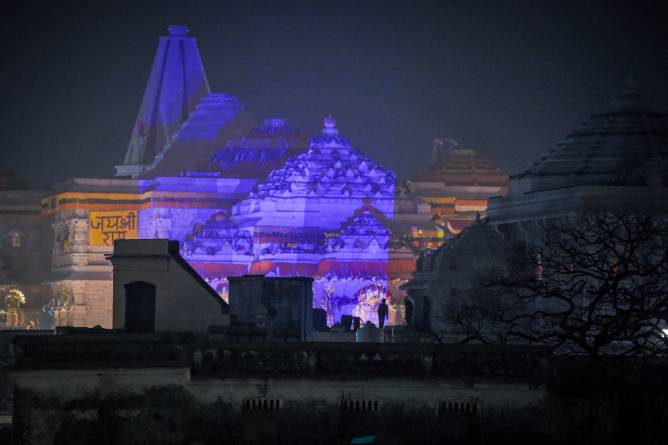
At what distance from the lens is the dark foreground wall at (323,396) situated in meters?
40.4

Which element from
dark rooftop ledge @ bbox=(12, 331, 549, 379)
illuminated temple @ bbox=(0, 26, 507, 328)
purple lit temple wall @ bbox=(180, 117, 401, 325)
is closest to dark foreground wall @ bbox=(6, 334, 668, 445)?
dark rooftop ledge @ bbox=(12, 331, 549, 379)

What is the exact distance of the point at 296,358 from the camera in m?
41.3

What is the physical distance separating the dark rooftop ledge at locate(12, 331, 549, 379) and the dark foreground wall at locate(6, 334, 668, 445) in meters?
0.02

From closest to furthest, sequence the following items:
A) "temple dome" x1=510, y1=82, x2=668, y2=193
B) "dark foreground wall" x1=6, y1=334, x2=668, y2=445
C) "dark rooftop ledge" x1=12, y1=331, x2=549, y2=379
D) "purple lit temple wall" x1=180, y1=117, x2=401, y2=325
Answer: "dark foreground wall" x1=6, y1=334, x2=668, y2=445, "dark rooftop ledge" x1=12, y1=331, x2=549, y2=379, "temple dome" x1=510, y1=82, x2=668, y2=193, "purple lit temple wall" x1=180, y1=117, x2=401, y2=325

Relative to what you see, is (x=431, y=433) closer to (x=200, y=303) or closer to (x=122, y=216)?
(x=200, y=303)

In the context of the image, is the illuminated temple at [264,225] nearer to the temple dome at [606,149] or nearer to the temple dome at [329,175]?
the temple dome at [329,175]

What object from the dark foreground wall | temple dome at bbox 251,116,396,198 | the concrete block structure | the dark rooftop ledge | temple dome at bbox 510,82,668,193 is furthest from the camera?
temple dome at bbox 251,116,396,198

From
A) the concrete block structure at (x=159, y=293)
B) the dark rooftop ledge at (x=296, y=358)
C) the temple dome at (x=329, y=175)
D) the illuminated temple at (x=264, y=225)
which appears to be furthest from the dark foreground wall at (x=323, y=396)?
the temple dome at (x=329, y=175)

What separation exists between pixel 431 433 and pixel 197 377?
346 centimetres

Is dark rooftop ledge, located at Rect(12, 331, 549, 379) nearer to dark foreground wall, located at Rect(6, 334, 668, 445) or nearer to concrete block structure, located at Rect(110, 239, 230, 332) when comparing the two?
dark foreground wall, located at Rect(6, 334, 668, 445)

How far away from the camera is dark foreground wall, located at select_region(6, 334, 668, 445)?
4038cm

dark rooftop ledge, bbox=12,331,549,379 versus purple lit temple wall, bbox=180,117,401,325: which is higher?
purple lit temple wall, bbox=180,117,401,325

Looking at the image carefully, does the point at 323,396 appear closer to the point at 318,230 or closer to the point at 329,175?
the point at 318,230

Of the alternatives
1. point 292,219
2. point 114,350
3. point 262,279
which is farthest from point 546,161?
point 114,350
